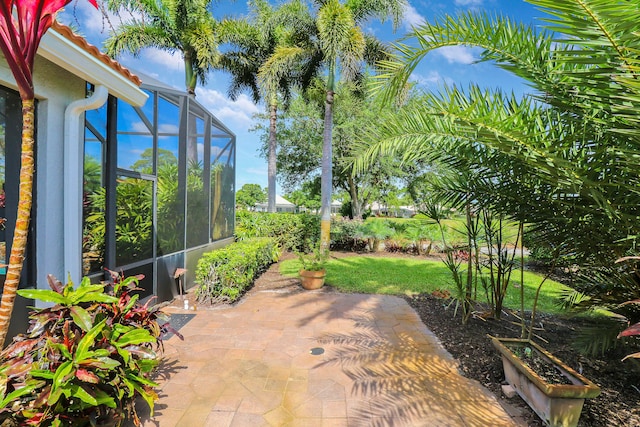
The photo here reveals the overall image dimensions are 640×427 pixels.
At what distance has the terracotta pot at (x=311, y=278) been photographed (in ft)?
20.6

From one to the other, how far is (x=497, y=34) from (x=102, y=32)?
312cm

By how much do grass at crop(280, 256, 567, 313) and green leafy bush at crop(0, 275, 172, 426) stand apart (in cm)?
478

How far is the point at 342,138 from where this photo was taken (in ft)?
52.5

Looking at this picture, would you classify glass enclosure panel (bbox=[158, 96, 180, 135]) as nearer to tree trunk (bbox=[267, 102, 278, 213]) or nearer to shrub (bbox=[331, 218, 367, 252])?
shrub (bbox=[331, 218, 367, 252])

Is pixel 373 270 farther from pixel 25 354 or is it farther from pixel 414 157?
pixel 25 354

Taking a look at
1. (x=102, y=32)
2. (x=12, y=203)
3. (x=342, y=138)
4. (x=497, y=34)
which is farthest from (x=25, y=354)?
(x=342, y=138)

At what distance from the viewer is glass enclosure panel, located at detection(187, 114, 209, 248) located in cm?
582

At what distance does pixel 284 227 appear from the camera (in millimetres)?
11234

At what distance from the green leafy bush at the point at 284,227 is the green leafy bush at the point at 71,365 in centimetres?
813

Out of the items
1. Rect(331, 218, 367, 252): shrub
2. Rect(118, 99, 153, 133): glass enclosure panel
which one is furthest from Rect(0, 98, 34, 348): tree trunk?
Rect(331, 218, 367, 252): shrub

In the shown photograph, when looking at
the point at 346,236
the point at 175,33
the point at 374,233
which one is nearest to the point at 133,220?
the point at 346,236

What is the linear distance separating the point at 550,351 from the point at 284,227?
888cm

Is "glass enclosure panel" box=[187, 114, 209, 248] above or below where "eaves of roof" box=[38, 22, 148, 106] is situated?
below

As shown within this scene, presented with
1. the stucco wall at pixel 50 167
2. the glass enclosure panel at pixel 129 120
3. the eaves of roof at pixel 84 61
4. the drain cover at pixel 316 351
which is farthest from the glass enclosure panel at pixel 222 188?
the drain cover at pixel 316 351
